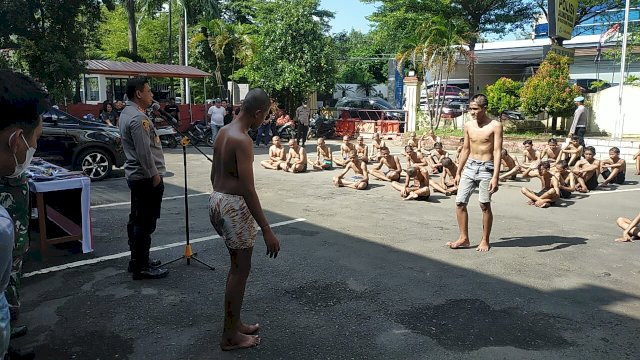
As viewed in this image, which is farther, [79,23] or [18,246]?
[79,23]

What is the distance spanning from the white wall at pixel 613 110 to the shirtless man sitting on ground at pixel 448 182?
37.0 feet

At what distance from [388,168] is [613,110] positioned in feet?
37.1

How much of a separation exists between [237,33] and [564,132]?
17.4 meters

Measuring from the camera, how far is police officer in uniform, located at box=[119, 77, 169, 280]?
4.74 m

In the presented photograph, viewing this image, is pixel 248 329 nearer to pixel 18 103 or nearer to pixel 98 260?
pixel 18 103

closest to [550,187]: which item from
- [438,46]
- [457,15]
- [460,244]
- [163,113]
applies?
[460,244]

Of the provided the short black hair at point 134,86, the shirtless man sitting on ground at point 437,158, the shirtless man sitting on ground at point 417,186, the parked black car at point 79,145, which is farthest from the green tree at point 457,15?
the short black hair at point 134,86

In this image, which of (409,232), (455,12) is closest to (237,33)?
(455,12)

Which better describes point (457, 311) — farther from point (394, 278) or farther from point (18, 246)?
point (18, 246)

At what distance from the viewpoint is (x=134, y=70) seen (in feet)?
61.8

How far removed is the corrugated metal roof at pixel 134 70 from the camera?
17656mm

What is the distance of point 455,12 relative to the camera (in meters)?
23.8

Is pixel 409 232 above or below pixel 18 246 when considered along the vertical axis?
below

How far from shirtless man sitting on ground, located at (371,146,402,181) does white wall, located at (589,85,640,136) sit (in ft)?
35.8
